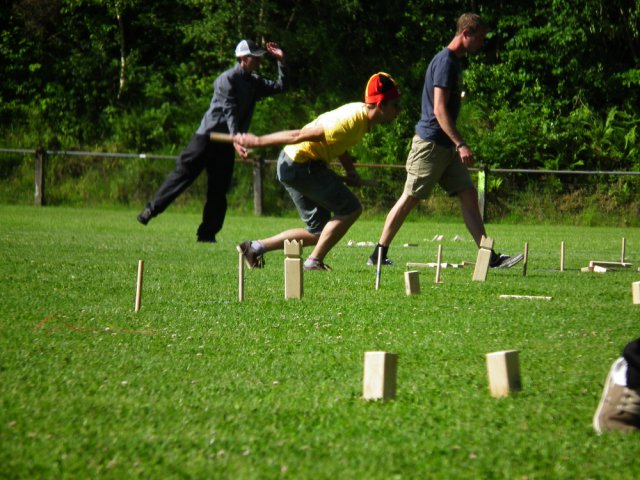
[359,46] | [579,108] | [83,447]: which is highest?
[359,46]

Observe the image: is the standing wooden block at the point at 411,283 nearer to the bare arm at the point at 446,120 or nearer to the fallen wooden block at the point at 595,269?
the bare arm at the point at 446,120

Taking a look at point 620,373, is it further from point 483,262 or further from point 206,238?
point 206,238

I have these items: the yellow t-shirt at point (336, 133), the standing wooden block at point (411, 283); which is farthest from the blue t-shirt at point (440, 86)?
the standing wooden block at point (411, 283)

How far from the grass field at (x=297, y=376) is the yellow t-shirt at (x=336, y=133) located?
40.3 inches

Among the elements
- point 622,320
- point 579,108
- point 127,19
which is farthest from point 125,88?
point 622,320

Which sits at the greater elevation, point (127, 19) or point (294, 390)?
point (127, 19)

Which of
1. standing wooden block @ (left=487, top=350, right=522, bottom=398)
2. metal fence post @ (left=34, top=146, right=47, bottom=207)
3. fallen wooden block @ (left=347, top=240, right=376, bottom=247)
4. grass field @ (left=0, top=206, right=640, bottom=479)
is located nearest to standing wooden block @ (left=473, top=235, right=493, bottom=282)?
grass field @ (left=0, top=206, right=640, bottom=479)

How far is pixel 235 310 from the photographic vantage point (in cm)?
663

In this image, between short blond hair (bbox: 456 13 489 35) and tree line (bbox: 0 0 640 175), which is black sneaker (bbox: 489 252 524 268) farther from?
tree line (bbox: 0 0 640 175)

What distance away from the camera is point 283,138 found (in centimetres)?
809

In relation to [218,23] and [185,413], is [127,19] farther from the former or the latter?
[185,413]

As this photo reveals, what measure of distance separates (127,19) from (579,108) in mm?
13841

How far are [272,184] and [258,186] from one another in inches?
25.5

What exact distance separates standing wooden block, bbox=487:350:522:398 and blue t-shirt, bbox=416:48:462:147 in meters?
5.82
